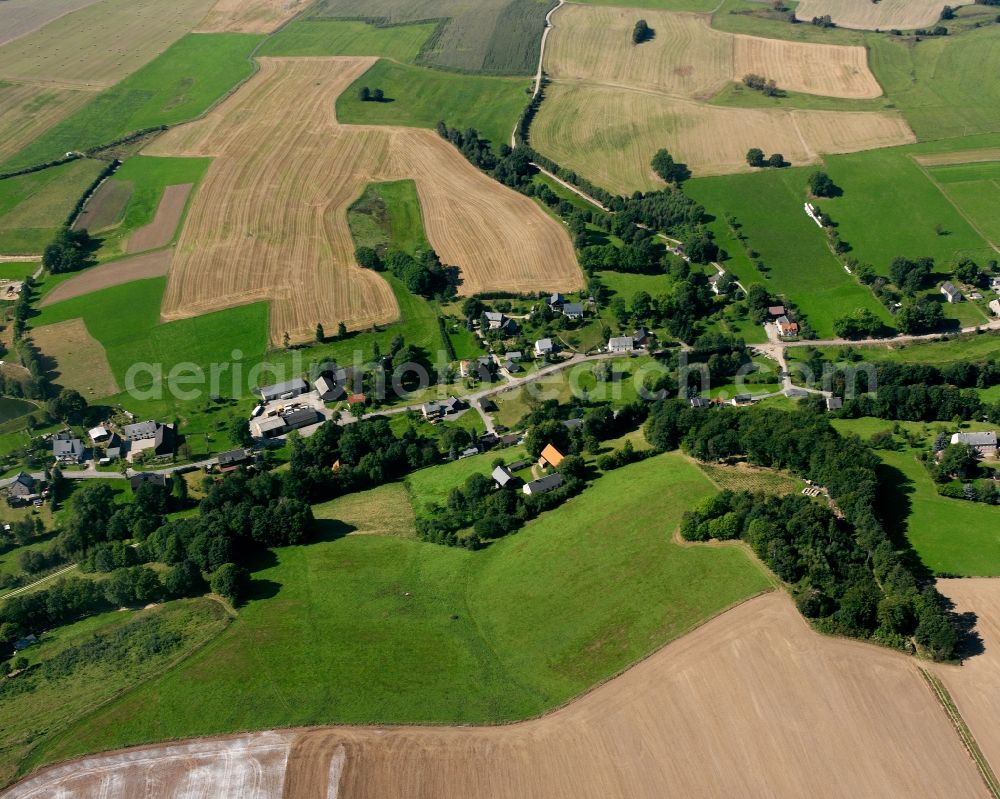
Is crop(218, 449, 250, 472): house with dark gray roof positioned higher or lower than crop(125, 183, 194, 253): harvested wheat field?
lower

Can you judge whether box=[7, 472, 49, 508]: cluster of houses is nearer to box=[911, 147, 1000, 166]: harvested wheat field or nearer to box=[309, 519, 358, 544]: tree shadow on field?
box=[309, 519, 358, 544]: tree shadow on field

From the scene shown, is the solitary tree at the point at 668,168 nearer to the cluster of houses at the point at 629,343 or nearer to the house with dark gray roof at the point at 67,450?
the cluster of houses at the point at 629,343

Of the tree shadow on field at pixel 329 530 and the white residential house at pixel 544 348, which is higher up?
the white residential house at pixel 544 348

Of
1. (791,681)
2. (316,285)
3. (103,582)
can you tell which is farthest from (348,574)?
(316,285)

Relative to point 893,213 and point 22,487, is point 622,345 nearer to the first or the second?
point 893,213

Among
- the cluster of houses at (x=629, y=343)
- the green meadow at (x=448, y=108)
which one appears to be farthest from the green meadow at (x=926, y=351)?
the green meadow at (x=448, y=108)

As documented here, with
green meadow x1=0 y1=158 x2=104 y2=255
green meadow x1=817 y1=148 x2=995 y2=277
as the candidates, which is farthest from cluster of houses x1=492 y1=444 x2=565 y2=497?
green meadow x1=0 y1=158 x2=104 y2=255

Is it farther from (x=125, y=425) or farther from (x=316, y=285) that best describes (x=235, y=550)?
(x=316, y=285)
